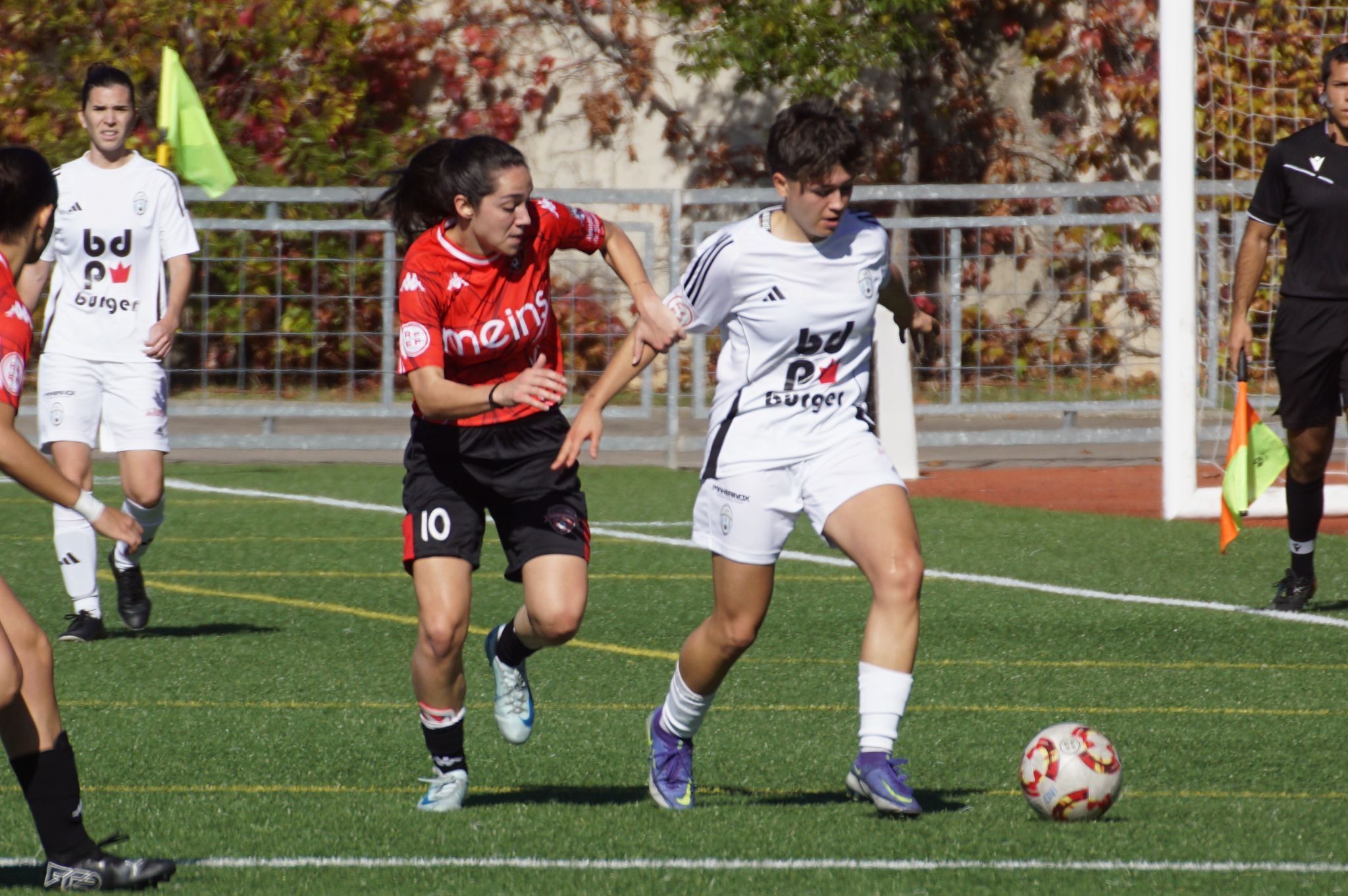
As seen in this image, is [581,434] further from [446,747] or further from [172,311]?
[172,311]

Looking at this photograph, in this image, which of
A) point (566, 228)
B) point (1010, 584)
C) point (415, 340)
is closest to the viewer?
point (415, 340)

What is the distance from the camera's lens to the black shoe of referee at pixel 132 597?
339 inches

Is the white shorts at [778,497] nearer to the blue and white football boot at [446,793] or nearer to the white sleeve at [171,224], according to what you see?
the blue and white football boot at [446,793]

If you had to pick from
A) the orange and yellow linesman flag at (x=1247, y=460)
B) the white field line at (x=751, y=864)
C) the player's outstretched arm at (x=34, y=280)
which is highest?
the player's outstretched arm at (x=34, y=280)

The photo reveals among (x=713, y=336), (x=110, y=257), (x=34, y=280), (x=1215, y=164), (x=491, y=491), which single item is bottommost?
(x=491, y=491)

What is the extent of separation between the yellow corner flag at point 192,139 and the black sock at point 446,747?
8.80 m

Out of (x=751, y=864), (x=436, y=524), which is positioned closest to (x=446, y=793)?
(x=436, y=524)

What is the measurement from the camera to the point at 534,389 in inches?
199

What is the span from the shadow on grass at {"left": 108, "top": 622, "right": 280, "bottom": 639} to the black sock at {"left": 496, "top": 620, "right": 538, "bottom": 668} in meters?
2.80

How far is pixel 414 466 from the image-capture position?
18.8 feet

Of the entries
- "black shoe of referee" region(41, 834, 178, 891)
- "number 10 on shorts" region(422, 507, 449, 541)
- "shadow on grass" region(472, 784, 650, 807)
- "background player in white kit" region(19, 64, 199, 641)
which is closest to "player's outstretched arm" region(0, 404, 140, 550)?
"black shoe of referee" region(41, 834, 178, 891)

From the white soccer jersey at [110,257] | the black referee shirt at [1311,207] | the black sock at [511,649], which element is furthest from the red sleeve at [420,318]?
the black referee shirt at [1311,207]

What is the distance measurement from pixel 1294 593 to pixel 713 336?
7444 millimetres

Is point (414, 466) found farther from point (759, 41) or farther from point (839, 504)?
point (759, 41)
